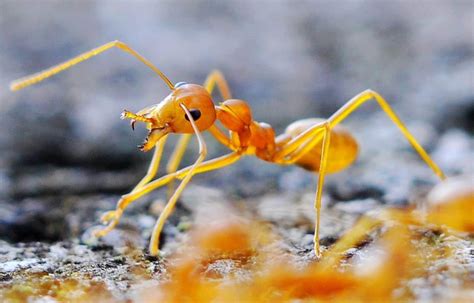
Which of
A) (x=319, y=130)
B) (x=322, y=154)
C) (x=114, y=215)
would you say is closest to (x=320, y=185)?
(x=322, y=154)

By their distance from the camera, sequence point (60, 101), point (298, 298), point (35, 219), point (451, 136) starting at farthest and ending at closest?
point (60, 101) < point (451, 136) < point (35, 219) < point (298, 298)

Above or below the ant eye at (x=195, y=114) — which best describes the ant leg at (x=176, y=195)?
below

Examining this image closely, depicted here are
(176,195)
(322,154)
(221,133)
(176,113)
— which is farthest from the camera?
(221,133)

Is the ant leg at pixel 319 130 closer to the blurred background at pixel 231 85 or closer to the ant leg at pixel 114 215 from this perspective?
the blurred background at pixel 231 85

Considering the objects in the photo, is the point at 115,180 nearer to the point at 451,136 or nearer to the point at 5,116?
the point at 5,116

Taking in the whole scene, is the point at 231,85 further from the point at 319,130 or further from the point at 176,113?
the point at 176,113

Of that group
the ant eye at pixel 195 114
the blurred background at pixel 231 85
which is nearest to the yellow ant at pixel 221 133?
the ant eye at pixel 195 114

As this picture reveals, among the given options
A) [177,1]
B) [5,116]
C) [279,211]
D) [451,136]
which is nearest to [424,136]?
[451,136]
